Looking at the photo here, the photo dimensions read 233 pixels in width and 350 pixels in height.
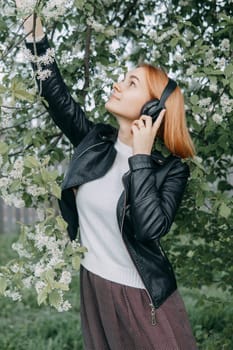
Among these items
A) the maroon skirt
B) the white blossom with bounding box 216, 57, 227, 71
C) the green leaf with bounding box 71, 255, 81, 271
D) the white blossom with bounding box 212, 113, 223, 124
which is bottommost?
the maroon skirt

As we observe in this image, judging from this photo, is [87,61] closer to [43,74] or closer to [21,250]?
[43,74]

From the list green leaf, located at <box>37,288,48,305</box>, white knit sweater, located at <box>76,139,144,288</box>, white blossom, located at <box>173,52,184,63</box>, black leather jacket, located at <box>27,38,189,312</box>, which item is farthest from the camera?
white blossom, located at <box>173,52,184,63</box>

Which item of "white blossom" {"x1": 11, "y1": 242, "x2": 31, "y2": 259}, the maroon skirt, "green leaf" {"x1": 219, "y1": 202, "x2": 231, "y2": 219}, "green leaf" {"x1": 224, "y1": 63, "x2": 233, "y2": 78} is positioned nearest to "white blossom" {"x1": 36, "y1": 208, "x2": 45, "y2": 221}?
"white blossom" {"x1": 11, "y1": 242, "x2": 31, "y2": 259}

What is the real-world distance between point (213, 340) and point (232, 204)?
118cm

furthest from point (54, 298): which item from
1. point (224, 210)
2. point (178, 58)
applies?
point (178, 58)

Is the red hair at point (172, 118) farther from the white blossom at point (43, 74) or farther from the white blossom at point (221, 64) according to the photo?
the white blossom at point (221, 64)

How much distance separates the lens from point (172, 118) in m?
2.34

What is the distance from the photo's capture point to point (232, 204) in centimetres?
293

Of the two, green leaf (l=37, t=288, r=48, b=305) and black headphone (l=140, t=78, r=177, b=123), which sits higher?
black headphone (l=140, t=78, r=177, b=123)

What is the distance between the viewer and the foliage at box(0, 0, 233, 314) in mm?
2377

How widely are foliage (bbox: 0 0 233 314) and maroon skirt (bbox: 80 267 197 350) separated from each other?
6.7 inches

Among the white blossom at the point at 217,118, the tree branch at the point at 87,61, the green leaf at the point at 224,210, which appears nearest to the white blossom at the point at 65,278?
the green leaf at the point at 224,210

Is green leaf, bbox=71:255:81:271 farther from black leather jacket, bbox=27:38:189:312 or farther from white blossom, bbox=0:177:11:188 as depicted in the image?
white blossom, bbox=0:177:11:188

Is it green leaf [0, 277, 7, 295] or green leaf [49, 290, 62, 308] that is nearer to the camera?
green leaf [49, 290, 62, 308]
